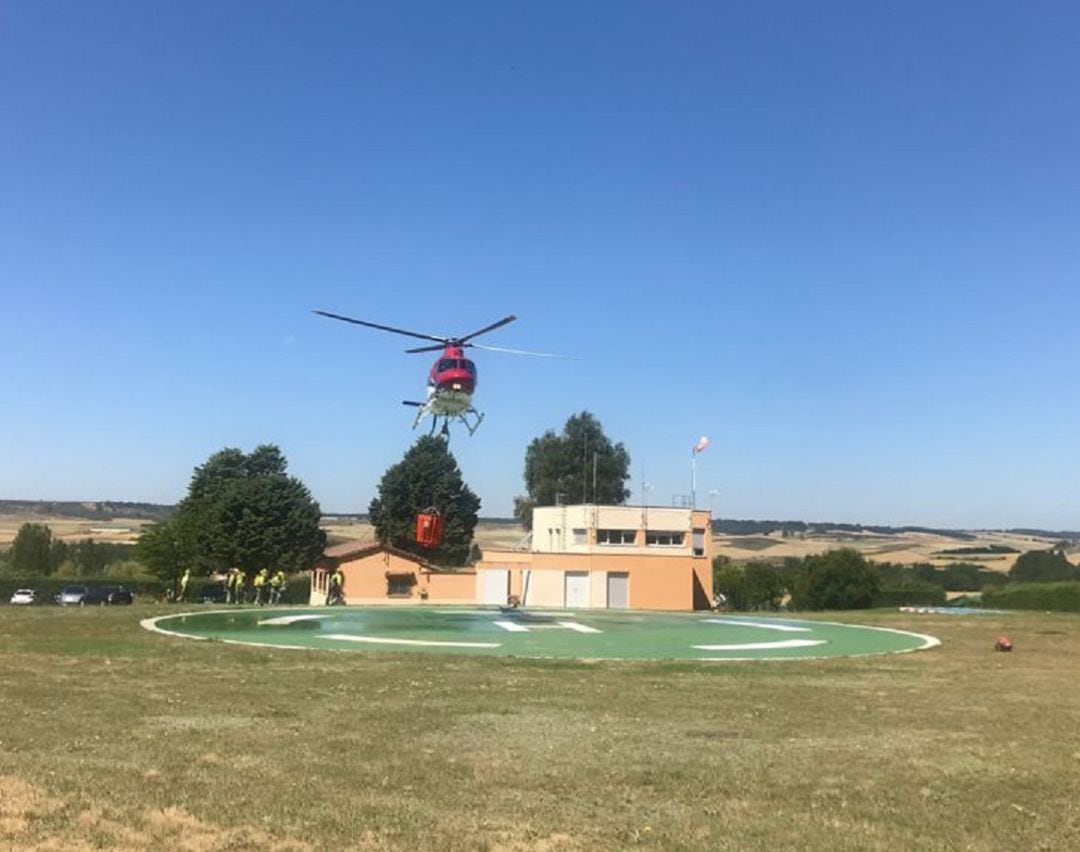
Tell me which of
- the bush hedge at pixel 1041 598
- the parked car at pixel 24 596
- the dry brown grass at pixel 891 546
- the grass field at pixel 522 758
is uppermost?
the dry brown grass at pixel 891 546

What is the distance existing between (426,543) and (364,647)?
16720 mm

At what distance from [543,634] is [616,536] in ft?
116

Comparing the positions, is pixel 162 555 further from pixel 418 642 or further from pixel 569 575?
pixel 418 642

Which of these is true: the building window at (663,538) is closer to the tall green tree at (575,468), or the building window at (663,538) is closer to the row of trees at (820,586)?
the row of trees at (820,586)

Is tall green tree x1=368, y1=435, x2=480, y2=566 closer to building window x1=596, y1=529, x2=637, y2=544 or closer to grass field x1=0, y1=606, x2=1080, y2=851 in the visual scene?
building window x1=596, y1=529, x2=637, y2=544

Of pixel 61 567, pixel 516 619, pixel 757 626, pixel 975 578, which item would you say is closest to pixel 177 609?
pixel 516 619

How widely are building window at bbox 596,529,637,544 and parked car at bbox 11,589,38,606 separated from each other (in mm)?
34959

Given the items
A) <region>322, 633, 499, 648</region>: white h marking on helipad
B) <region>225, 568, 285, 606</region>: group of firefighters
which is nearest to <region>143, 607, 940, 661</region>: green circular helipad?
<region>322, 633, 499, 648</region>: white h marking on helipad

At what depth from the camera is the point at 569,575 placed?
5891 centimetres

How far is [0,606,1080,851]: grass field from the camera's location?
819cm

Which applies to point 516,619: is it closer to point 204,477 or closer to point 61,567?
point 204,477

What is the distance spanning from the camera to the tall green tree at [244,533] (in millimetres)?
67875

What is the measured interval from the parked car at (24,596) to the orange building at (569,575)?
16.5 meters

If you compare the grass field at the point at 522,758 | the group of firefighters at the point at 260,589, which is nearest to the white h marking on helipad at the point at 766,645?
the grass field at the point at 522,758
